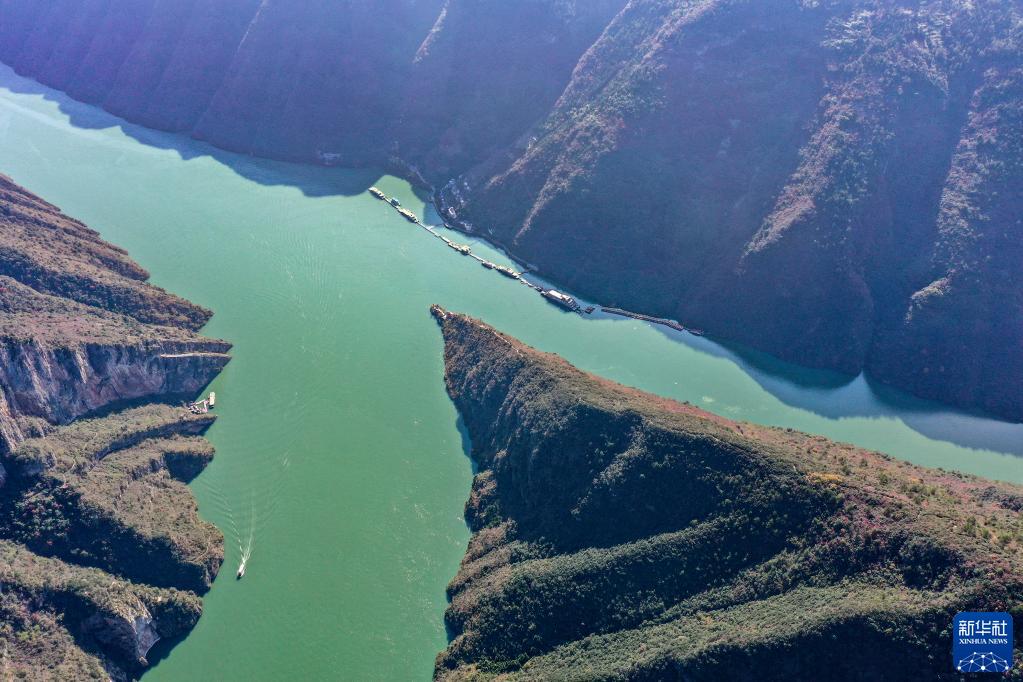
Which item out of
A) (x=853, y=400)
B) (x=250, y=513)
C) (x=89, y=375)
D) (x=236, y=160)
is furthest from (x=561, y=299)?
(x=236, y=160)

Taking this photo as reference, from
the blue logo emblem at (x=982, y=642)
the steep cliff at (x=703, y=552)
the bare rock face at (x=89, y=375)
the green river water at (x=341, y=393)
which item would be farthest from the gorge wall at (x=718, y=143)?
the bare rock face at (x=89, y=375)

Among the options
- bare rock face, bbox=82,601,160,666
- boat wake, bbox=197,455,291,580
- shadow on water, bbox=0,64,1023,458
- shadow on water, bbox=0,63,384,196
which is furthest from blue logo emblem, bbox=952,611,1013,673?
shadow on water, bbox=0,63,384,196

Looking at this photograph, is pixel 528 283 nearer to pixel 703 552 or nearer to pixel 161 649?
pixel 703 552

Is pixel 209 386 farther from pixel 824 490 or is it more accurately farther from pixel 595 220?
pixel 824 490

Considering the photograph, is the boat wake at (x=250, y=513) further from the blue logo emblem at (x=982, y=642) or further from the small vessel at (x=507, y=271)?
the blue logo emblem at (x=982, y=642)

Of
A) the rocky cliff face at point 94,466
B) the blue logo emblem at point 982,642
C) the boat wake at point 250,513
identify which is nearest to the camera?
the blue logo emblem at point 982,642

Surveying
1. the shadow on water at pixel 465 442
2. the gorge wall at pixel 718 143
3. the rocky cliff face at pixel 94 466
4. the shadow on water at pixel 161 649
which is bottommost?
the shadow on water at pixel 161 649

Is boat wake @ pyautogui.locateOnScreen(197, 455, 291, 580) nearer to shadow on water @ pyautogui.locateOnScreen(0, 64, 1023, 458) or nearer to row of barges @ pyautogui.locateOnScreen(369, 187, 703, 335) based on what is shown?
shadow on water @ pyautogui.locateOnScreen(0, 64, 1023, 458)
